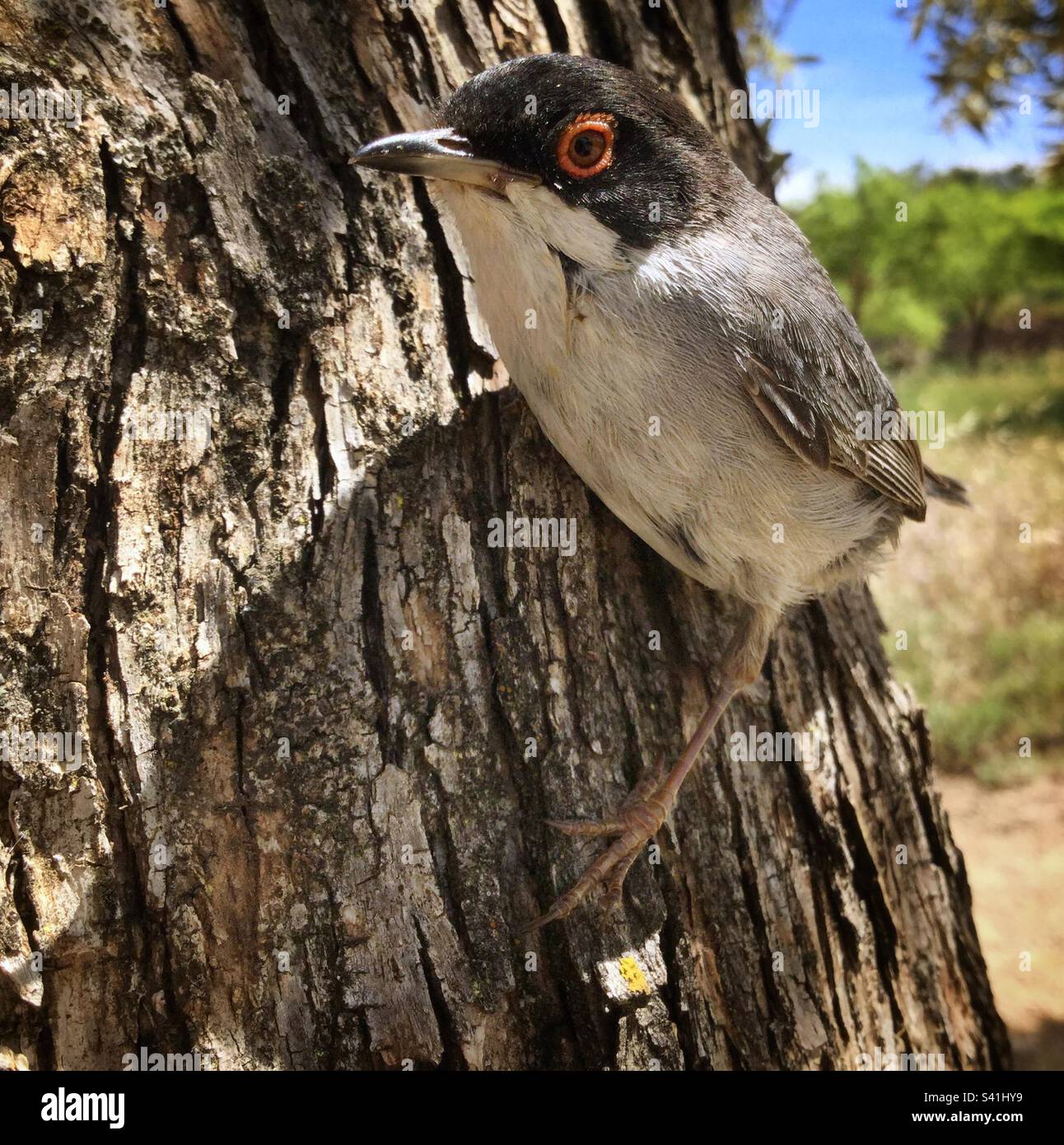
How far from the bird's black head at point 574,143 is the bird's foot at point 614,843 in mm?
1593

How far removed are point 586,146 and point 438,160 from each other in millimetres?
431

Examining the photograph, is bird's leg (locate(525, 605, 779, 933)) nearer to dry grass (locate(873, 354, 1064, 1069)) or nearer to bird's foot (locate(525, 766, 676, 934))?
bird's foot (locate(525, 766, 676, 934))

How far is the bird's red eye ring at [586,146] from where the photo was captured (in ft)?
7.91

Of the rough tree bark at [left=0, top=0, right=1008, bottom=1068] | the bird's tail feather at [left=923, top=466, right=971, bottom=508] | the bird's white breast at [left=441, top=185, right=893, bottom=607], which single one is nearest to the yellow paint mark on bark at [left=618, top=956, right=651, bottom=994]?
the rough tree bark at [left=0, top=0, right=1008, bottom=1068]

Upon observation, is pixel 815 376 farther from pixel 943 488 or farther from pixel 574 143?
pixel 943 488

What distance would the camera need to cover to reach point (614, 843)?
2479 mm

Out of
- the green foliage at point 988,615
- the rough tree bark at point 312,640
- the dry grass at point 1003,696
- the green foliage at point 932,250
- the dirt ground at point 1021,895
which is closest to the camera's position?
the rough tree bark at point 312,640

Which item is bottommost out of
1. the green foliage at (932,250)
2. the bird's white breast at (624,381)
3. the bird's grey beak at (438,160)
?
the bird's white breast at (624,381)

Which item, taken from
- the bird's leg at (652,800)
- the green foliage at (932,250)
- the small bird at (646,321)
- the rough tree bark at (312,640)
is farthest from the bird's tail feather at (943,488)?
the green foliage at (932,250)

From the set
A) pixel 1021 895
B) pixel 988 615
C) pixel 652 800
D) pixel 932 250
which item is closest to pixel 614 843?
pixel 652 800

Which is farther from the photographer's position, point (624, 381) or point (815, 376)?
point (815, 376)

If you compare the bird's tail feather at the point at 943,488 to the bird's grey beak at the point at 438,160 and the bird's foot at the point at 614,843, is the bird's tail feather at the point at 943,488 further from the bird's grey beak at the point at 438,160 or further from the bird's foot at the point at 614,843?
the bird's grey beak at the point at 438,160

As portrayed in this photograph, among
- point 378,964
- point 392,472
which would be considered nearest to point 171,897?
point 378,964
